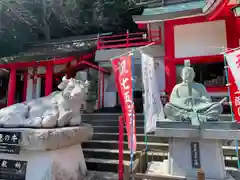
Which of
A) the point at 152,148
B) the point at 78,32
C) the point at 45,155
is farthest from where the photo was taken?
the point at 78,32

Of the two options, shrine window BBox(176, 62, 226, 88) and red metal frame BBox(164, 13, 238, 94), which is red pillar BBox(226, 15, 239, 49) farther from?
shrine window BBox(176, 62, 226, 88)

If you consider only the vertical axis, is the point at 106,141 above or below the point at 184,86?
below

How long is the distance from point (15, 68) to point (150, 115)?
9123 mm

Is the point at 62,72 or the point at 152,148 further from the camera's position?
the point at 62,72

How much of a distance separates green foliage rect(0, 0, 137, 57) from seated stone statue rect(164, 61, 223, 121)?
13.6m

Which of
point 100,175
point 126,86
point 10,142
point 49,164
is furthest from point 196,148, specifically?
point 10,142

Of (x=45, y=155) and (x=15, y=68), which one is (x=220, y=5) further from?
(x=15, y=68)

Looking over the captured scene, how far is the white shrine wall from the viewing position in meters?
7.47

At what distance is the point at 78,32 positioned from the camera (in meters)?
17.2

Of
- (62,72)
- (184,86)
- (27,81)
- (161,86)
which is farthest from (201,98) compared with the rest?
(27,81)

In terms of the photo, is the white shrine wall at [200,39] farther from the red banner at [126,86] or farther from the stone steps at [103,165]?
the stone steps at [103,165]

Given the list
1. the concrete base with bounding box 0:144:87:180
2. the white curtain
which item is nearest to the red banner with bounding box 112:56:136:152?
the white curtain

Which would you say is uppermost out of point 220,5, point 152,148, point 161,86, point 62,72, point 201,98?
point 220,5

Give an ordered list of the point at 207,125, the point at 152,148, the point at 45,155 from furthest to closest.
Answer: the point at 152,148, the point at 45,155, the point at 207,125
